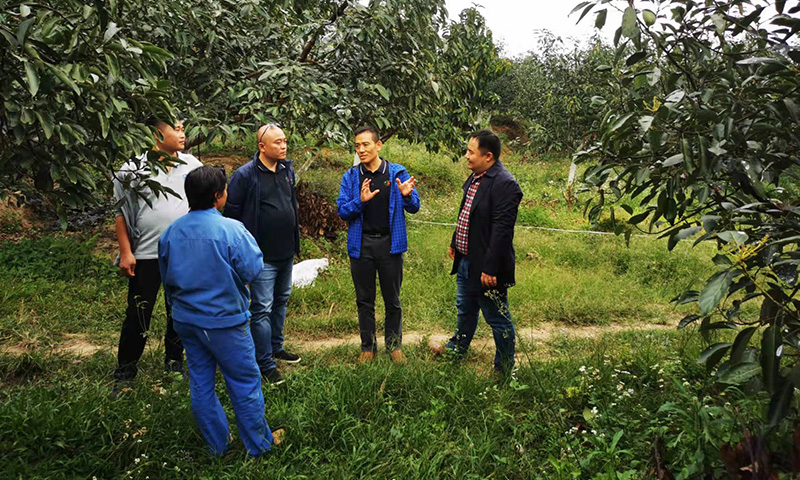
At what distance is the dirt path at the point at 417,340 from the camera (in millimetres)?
4555

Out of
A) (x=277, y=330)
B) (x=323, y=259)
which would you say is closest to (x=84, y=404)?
(x=277, y=330)

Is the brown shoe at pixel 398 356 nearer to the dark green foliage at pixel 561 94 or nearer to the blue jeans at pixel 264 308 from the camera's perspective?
the blue jeans at pixel 264 308

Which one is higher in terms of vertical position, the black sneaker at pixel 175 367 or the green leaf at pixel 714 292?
the green leaf at pixel 714 292

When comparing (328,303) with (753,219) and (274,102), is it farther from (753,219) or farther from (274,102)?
(753,219)

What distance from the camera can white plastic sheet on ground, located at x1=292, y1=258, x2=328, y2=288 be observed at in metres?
6.43

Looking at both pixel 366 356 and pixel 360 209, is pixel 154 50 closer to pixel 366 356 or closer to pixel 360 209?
pixel 360 209

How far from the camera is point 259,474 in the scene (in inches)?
107

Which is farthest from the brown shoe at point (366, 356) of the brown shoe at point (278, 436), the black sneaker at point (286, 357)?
the brown shoe at point (278, 436)

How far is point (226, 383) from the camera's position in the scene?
9.25 feet

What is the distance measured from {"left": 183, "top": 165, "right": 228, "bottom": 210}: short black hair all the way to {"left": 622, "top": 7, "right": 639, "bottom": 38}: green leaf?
6.72ft

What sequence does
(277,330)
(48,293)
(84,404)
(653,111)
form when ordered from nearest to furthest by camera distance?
(653,111)
(84,404)
(277,330)
(48,293)

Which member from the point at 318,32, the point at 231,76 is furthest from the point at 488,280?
the point at 231,76

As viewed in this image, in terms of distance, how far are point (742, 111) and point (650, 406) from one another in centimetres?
193

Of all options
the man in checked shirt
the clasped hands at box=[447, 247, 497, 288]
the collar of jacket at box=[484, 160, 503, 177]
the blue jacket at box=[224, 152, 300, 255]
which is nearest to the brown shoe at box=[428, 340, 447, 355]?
the man in checked shirt
